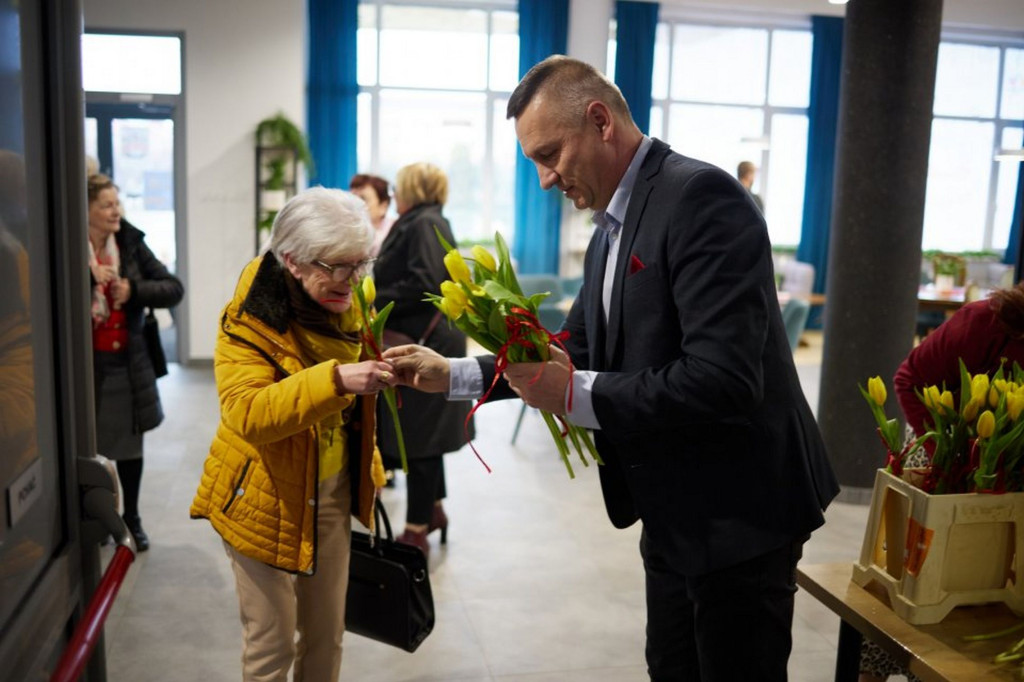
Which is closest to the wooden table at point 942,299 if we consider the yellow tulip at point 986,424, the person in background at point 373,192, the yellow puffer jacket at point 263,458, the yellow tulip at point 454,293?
the person in background at point 373,192

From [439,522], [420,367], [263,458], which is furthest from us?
[439,522]

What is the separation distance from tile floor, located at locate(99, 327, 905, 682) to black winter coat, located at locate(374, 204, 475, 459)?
579 mm

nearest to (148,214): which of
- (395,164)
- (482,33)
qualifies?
(395,164)

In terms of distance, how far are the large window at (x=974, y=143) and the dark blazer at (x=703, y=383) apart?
37.6ft

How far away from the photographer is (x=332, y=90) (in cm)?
1028

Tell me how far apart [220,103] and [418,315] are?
17.5 feet

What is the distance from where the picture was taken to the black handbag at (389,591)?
246 cm

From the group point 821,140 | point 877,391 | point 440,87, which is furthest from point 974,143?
point 877,391

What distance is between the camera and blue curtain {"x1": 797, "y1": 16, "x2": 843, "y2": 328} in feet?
37.9

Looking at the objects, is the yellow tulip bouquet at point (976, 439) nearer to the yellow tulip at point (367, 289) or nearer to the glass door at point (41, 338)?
the yellow tulip at point (367, 289)

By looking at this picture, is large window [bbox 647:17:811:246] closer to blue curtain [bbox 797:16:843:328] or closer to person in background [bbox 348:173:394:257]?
blue curtain [bbox 797:16:843:328]

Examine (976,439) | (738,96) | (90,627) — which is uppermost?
(738,96)

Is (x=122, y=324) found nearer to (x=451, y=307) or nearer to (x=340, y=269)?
(x=340, y=269)

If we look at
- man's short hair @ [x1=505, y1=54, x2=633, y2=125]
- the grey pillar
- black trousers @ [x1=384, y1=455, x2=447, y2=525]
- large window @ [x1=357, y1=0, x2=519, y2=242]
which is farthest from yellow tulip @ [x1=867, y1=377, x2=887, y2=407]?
large window @ [x1=357, y1=0, x2=519, y2=242]
